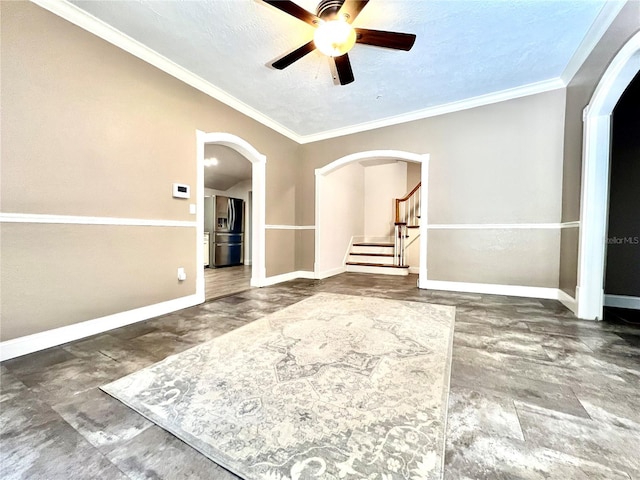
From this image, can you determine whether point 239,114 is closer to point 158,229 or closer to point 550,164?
point 158,229

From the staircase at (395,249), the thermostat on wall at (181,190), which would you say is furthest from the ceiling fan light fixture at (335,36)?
the staircase at (395,249)

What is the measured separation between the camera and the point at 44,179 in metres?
1.95

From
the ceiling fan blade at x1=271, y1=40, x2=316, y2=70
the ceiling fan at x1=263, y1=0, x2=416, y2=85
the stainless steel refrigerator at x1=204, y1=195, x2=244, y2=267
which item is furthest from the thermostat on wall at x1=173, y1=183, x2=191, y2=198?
the stainless steel refrigerator at x1=204, y1=195, x2=244, y2=267

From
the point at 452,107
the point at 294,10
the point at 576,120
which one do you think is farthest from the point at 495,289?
the point at 294,10

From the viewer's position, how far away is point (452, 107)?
3.74m

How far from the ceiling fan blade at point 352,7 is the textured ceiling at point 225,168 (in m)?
3.77

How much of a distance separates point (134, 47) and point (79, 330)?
2700 millimetres

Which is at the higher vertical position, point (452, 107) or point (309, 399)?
point (452, 107)

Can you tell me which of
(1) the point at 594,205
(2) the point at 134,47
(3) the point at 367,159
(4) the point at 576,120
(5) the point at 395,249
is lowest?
(5) the point at 395,249

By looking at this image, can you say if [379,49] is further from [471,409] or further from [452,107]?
[471,409]

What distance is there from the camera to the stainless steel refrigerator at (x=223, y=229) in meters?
6.76

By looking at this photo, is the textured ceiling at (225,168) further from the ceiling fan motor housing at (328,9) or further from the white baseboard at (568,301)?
the white baseboard at (568,301)

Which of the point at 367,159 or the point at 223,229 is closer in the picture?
the point at 367,159

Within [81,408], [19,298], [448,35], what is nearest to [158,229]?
[19,298]
